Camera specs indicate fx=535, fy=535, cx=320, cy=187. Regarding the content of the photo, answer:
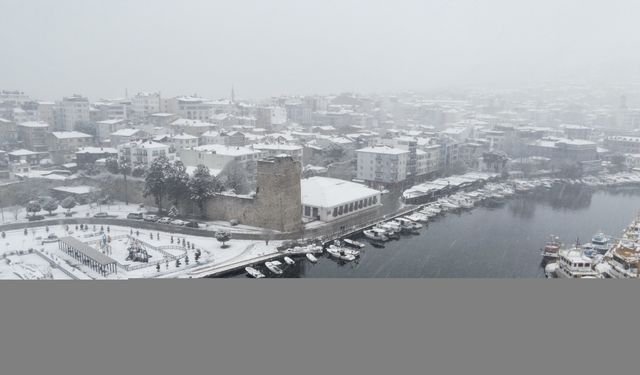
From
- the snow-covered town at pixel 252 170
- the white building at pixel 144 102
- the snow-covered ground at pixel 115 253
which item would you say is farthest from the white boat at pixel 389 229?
the white building at pixel 144 102

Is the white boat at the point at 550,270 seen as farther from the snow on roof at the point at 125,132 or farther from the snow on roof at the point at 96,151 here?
the snow on roof at the point at 125,132

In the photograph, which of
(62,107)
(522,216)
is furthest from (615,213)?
(62,107)

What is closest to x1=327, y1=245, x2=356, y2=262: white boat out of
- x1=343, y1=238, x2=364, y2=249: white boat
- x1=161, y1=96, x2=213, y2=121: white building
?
x1=343, y1=238, x2=364, y2=249: white boat

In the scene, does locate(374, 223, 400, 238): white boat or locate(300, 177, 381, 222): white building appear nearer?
locate(374, 223, 400, 238): white boat

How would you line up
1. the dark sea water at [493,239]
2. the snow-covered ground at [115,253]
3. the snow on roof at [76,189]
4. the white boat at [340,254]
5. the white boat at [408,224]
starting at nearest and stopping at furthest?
the snow-covered ground at [115,253], the dark sea water at [493,239], the white boat at [340,254], the white boat at [408,224], the snow on roof at [76,189]

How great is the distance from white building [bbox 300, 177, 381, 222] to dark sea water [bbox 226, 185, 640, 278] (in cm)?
82

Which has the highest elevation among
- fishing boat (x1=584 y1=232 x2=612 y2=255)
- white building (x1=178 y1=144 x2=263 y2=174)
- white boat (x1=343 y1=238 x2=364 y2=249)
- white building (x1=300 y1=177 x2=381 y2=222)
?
white building (x1=178 y1=144 x2=263 y2=174)

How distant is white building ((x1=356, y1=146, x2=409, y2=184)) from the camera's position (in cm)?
1085

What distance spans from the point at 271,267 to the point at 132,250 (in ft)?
5.26

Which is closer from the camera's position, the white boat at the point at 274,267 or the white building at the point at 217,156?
the white boat at the point at 274,267

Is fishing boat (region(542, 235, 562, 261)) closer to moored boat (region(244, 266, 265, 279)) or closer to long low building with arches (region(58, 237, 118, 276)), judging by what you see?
moored boat (region(244, 266, 265, 279))

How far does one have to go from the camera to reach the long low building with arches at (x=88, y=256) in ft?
18.4

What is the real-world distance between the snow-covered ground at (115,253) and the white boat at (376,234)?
4.45 ft

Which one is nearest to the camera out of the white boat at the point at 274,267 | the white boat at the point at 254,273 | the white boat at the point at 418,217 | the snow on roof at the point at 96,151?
the white boat at the point at 254,273
